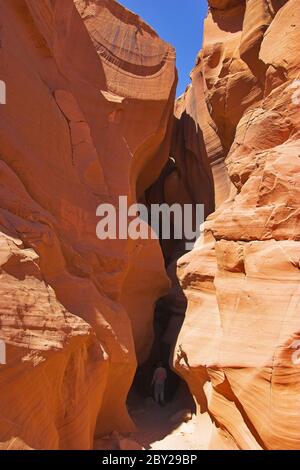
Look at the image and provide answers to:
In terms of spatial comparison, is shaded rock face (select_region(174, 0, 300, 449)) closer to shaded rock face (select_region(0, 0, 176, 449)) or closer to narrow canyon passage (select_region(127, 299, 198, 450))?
narrow canyon passage (select_region(127, 299, 198, 450))

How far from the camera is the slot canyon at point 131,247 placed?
363cm

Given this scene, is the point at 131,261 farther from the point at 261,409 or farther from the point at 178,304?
the point at 261,409

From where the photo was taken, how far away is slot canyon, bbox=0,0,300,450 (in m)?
3.63

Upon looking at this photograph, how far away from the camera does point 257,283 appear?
166 inches

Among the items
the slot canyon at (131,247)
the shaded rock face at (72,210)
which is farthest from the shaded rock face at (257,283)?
the shaded rock face at (72,210)

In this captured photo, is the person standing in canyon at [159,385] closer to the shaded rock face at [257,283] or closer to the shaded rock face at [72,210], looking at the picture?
the shaded rock face at [72,210]

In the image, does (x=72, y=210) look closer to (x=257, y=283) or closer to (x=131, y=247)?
(x=131, y=247)

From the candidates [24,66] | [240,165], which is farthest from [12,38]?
[240,165]

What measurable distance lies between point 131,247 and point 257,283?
3456 millimetres

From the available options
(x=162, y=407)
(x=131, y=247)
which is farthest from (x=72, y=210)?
(x=162, y=407)

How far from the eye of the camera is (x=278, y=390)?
11.7ft

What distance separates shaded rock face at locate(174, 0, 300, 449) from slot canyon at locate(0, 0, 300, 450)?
0.07ft

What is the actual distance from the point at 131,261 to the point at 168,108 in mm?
4413

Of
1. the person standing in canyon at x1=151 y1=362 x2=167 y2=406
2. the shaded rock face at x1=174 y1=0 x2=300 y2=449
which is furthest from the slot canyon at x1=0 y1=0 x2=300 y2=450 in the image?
the person standing in canyon at x1=151 y1=362 x2=167 y2=406
